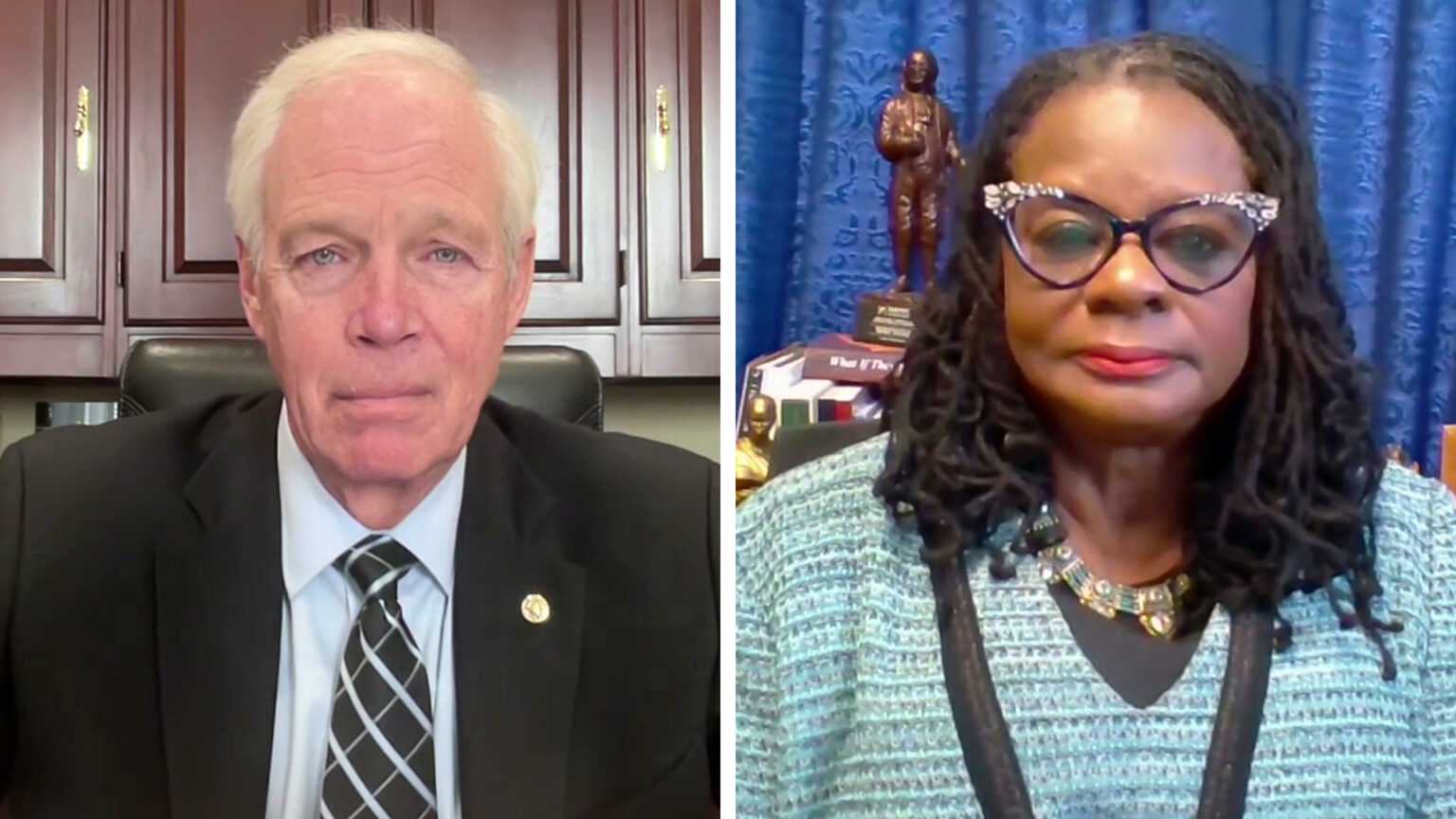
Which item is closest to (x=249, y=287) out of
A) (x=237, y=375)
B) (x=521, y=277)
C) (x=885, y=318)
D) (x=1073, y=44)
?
(x=237, y=375)

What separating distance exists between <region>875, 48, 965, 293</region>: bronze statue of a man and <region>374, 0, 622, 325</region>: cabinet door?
186mm

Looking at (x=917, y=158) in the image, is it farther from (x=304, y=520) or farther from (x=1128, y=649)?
(x=304, y=520)

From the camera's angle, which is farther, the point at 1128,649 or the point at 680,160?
the point at 680,160

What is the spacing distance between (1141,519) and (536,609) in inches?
14.6

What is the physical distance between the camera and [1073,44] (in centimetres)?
62

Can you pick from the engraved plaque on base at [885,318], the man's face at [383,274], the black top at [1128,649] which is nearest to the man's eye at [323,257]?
the man's face at [383,274]

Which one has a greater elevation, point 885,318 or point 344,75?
point 344,75

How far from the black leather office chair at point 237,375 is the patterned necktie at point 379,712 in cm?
12

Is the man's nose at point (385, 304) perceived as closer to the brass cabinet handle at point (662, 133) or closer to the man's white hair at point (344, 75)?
the man's white hair at point (344, 75)

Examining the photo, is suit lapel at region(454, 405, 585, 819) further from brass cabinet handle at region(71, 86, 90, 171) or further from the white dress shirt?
brass cabinet handle at region(71, 86, 90, 171)

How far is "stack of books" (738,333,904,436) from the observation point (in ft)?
2.09

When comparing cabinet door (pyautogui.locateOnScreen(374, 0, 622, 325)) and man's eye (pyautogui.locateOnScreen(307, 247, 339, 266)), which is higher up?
cabinet door (pyautogui.locateOnScreen(374, 0, 622, 325))

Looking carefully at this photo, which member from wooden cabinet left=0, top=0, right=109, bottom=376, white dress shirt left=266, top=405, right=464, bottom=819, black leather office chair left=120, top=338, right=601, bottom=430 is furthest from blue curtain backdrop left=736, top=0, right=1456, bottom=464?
wooden cabinet left=0, top=0, right=109, bottom=376

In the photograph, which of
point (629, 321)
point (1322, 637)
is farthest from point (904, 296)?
point (1322, 637)
